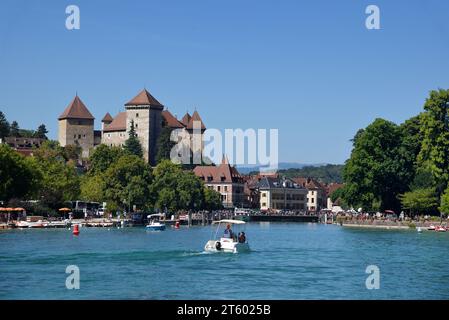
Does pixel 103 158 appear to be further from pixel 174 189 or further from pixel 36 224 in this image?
pixel 36 224

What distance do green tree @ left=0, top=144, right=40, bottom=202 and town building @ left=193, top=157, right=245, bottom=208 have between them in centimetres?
7963

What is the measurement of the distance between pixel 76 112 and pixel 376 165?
10198cm

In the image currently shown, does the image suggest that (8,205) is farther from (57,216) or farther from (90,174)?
(90,174)

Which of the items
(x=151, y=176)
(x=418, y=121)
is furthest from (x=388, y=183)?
(x=151, y=176)

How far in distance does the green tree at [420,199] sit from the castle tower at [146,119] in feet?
294

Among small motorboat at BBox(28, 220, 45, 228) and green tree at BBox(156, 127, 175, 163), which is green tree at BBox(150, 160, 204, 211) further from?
green tree at BBox(156, 127, 175, 163)

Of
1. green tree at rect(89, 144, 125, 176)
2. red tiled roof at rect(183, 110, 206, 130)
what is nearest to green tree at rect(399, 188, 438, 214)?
green tree at rect(89, 144, 125, 176)

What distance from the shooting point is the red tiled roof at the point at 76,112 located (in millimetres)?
193650

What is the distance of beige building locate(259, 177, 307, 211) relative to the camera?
629 ft

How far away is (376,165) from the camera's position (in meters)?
105

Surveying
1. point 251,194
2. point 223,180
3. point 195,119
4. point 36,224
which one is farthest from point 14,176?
point 195,119

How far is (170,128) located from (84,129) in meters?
20.7

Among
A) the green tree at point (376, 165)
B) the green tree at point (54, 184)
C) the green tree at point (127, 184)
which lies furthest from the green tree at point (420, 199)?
the green tree at point (54, 184)

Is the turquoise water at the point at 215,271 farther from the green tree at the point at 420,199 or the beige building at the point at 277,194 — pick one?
the beige building at the point at 277,194
